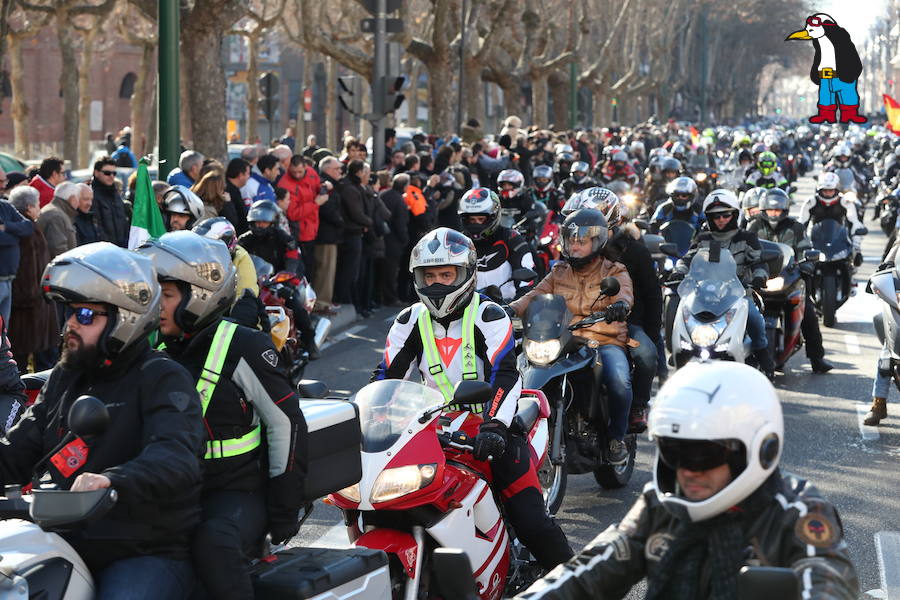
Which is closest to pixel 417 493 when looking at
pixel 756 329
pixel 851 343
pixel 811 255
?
pixel 756 329

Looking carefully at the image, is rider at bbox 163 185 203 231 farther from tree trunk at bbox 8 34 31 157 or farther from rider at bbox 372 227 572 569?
tree trunk at bbox 8 34 31 157

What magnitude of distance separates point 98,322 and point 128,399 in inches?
→ 9.0

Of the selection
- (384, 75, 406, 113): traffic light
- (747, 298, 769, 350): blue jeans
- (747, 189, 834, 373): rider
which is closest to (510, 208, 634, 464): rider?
(747, 298, 769, 350): blue jeans

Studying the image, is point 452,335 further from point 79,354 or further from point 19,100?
point 19,100

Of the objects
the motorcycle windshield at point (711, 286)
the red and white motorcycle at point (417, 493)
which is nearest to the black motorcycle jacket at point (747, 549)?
the red and white motorcycle at point (417, 493)

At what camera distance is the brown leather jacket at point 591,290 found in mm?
9070

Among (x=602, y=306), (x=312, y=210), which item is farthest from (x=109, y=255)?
(x=312, y=210)

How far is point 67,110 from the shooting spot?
38812mm

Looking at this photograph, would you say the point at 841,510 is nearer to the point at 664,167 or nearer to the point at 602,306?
the point at 602,306

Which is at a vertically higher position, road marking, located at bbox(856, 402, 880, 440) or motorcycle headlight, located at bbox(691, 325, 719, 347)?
motorcycle headlight, located at bbox(691, 325, 719, 347)

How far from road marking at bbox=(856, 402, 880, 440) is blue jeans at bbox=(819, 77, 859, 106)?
2.64 m

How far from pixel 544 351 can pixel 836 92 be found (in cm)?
653

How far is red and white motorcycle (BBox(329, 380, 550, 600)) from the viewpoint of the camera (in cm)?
561

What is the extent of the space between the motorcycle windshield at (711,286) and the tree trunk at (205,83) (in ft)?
34.1
